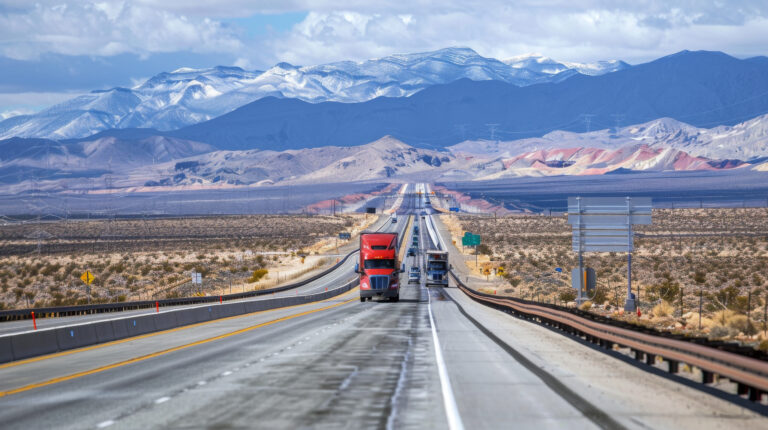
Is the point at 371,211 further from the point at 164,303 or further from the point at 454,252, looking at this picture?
the point at 164,303

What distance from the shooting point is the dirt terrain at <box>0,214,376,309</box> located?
72938mm

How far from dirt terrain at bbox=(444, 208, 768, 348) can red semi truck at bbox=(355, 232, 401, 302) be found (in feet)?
31.1

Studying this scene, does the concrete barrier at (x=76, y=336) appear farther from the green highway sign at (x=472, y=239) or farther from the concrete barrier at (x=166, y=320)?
the green highway sign at (x=472, y=239)

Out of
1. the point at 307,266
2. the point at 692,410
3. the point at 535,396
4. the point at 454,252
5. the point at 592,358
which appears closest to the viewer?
the point at 692,410

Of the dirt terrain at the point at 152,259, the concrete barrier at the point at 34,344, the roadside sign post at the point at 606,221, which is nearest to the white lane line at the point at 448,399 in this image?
the concrete barrier at the point at 34,344

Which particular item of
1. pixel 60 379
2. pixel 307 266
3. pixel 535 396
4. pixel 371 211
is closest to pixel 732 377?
pixel 535 396

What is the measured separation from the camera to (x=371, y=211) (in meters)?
193

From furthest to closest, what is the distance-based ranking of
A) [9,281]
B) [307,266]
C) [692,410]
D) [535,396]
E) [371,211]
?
[371,211]
[307,266]
[9,281]
[535,396]
[692,410]

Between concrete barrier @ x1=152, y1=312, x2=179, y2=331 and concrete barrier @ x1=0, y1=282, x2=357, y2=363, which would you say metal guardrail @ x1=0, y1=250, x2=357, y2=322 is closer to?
concrete barrier @ x1=0, y1=282, x2=357, y2=363

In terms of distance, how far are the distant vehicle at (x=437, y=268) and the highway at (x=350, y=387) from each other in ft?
176

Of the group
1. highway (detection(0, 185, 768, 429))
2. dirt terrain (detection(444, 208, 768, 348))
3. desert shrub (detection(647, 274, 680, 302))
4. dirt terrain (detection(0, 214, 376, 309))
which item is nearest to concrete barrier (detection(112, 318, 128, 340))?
highway (detection(0, 185, 768, 429))

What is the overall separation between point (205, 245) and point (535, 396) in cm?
11787

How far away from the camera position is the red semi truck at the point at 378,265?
53.6 meters

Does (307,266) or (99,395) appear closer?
(99,395)
